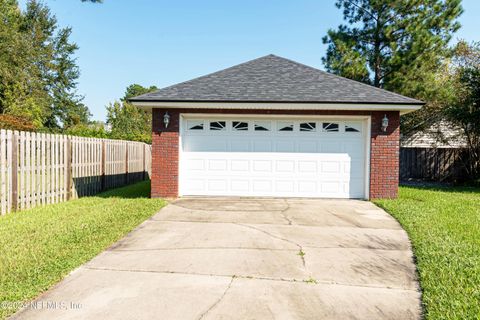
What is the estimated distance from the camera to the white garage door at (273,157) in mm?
9203

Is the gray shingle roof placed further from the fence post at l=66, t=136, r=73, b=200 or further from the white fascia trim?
the fence post at l=66, t=136, r=73, b=200

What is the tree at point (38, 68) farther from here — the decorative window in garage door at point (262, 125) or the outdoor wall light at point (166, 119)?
the decorative window in garage door at point (262, 125)

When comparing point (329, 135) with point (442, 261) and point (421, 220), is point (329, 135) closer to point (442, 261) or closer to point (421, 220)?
point (421, 220)

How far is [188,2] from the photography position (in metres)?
12.6

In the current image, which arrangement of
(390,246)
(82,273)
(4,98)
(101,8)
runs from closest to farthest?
(82,273) < (390,246) < (101,8) < (4,98)

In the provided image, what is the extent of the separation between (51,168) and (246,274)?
666 cm

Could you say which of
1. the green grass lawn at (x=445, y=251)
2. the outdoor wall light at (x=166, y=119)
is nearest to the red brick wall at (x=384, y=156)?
the green grass lawn at (x=445, y=251)

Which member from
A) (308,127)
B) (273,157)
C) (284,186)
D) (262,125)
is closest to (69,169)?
(262,125)

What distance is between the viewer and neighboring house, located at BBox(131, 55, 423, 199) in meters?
8.93

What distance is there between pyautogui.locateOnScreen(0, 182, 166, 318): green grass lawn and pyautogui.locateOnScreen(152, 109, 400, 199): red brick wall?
0.75 m

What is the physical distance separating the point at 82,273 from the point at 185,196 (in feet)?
17.9

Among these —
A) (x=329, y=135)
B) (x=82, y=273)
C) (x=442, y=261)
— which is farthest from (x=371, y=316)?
(x=329, y=135)

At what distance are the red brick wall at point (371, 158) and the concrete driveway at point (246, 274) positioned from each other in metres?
2.46

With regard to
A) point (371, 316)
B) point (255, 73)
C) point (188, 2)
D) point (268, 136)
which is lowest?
point (371, 316)
